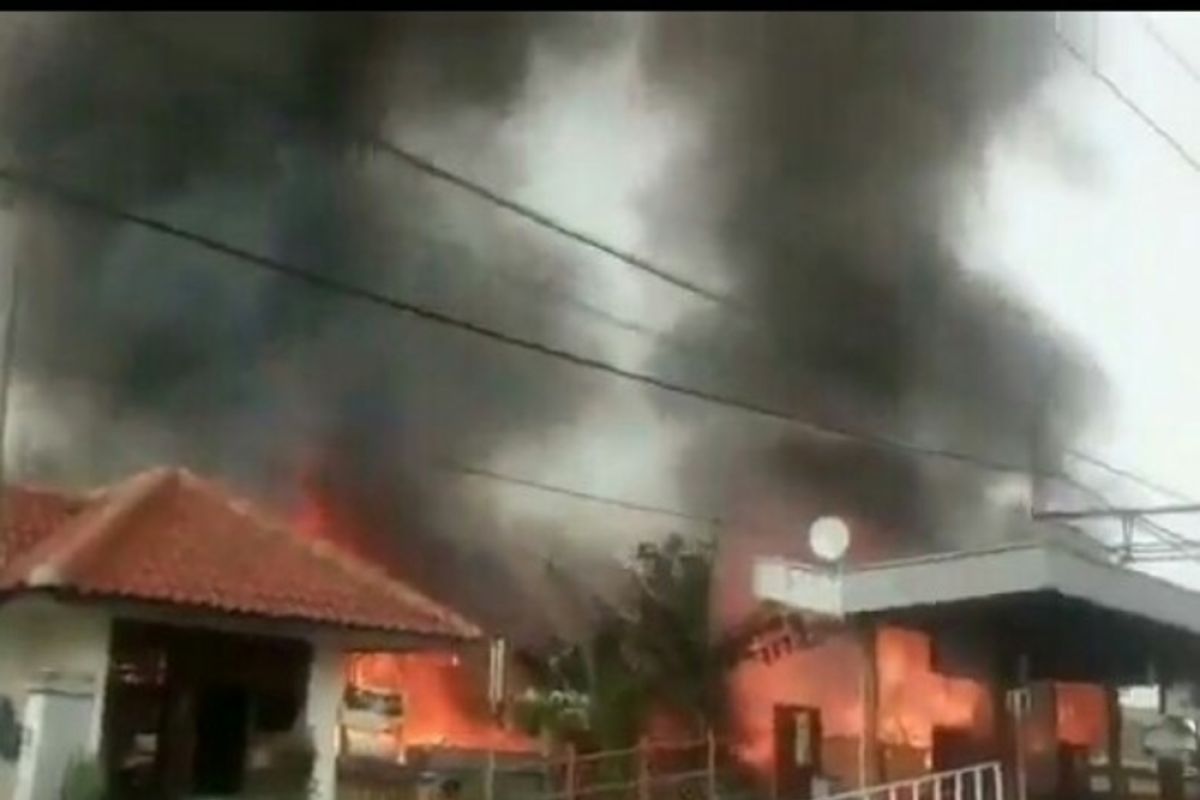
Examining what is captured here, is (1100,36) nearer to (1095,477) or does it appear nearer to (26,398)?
(1095,477)

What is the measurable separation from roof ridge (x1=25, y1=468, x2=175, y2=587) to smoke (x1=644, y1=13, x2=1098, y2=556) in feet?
3.00

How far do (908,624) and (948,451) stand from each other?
34 centimetres

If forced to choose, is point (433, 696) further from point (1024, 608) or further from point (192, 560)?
point (1024, 608)

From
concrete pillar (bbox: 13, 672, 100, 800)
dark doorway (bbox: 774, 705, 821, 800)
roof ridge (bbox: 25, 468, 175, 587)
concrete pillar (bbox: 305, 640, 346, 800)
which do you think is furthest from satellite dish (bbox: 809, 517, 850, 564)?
concrete pillar (bbox: 13, 672, 100, 800)

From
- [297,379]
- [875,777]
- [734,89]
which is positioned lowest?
[875,777]

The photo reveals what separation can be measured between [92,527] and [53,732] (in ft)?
0.92

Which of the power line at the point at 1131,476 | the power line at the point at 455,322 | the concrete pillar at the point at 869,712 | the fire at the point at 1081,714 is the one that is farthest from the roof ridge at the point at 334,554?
the power line at the point at 1131,476

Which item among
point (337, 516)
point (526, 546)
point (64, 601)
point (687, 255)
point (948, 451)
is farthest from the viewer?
point (948, 451)

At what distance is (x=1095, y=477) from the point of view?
3.36 m

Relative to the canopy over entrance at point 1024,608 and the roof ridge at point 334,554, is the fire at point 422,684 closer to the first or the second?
the roof ridge at point 334,554

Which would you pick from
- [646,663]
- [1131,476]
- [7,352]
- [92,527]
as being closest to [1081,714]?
[1131,476]

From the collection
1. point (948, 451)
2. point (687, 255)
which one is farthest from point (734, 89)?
point (948, 451)

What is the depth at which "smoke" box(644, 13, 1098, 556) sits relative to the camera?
2.97 metres

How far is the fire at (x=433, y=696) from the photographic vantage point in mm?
2574
